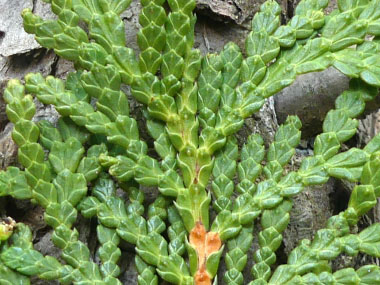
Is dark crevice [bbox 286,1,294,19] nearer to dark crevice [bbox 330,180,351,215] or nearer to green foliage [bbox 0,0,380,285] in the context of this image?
green foliage [bbox 0,0,380,285]

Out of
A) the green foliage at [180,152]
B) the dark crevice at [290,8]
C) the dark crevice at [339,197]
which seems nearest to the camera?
the green foliage at [180,152]

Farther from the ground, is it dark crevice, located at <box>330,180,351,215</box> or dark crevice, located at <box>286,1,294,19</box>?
dark crevice, located at <box>286,1,294,19</box>

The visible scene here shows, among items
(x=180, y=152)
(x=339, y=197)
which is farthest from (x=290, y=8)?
(x=180, y=152)

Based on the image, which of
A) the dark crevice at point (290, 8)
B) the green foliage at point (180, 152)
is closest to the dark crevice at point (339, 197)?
the green foliage at point (180, 152)

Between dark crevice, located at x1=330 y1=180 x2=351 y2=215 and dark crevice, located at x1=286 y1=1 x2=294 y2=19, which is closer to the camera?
dark crevice, located at x1=330 y1=180 x2=351 y2=215

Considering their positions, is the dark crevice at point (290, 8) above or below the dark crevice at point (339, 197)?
above

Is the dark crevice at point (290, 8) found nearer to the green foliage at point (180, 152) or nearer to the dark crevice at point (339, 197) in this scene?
the green foliage at point (180, 152)

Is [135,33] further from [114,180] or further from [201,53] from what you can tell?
[114,180]

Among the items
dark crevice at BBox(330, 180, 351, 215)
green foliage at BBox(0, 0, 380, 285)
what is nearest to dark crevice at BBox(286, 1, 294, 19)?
green foliage at BBox(0, 0, 380, 285)

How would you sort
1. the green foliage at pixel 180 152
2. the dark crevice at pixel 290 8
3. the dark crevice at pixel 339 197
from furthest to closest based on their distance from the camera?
the dark crevice at pixel 290 8 → the dark crevice at pixel 339 197 → the green foliage at pixel 180 152
